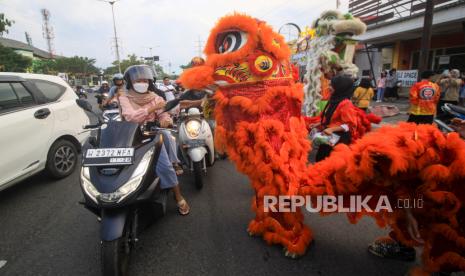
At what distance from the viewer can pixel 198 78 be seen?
2.30 metres

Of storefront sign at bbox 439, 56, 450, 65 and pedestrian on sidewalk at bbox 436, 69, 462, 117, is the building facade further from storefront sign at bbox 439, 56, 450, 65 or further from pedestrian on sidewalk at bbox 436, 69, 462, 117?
pedestrian on sidewalk at bbox 436, 69, 462, 117

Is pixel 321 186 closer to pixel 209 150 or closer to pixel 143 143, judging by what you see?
pixel 143 143

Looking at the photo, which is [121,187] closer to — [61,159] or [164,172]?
[164,172]

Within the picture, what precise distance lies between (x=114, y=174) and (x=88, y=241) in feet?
3.58

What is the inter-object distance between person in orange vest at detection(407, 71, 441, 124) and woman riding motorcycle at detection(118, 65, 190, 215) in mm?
4961

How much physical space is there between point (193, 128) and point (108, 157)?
195 cm

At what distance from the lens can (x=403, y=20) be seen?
12.5m

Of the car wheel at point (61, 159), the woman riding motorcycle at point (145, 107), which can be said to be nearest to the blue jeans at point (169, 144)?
the woman riding motorcycle at point (145, 107)

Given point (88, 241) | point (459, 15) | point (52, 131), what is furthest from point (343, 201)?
point (459, 15)

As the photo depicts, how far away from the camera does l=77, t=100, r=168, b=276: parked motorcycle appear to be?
2.02 meters

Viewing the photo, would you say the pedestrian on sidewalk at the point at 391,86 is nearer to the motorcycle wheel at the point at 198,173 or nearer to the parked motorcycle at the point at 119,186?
the motorcycle wheel at the point at 198,173

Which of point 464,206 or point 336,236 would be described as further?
point 336,236

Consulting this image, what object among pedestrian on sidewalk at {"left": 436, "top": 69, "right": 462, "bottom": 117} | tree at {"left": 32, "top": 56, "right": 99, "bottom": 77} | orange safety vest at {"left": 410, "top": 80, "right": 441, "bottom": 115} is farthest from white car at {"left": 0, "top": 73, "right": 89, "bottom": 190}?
tree at {"left": 32, "top": 56, "right": 99, "bottom": 77}

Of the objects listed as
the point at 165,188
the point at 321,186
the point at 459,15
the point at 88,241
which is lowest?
the point at 88,241
